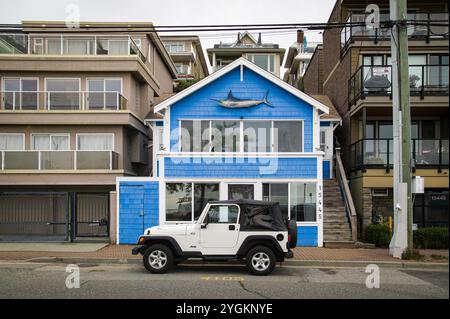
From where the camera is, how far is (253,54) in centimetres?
5222

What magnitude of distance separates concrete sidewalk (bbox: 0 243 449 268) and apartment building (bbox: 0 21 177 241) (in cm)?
440

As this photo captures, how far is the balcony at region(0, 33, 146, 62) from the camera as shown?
22.5 meters

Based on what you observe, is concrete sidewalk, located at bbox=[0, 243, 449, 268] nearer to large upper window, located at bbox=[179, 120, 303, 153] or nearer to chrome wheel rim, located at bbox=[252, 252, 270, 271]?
chrome wheel rim, located at bbox=[252, 252, 270, 271]

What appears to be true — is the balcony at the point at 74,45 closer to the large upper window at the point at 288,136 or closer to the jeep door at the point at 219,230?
the large upper window at the point at 288,136

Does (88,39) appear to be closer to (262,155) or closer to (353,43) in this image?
(262,155)

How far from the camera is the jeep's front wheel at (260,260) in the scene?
11.1 metres

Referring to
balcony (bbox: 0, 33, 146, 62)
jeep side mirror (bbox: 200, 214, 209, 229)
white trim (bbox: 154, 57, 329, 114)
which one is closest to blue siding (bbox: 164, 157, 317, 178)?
white trim (bbox: 154, 57, 329, 114)

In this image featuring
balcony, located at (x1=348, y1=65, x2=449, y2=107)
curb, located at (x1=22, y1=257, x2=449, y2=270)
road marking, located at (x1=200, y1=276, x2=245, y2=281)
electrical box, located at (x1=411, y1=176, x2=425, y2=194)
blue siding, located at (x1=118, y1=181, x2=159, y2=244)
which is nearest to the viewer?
road marking, located at (x1=200, y1=276, x2=245, y2=281)

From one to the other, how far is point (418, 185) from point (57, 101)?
16.5m

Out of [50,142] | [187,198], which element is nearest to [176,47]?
[50,142]

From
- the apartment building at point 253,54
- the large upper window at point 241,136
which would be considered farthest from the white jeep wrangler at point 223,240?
the apartment building at point 253,54

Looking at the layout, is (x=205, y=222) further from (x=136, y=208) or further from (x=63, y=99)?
(x=63, y=99)

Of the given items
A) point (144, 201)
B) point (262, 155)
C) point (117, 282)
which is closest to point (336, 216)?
point (262, 155)

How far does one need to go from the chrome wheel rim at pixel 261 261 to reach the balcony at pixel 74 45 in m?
14.6
